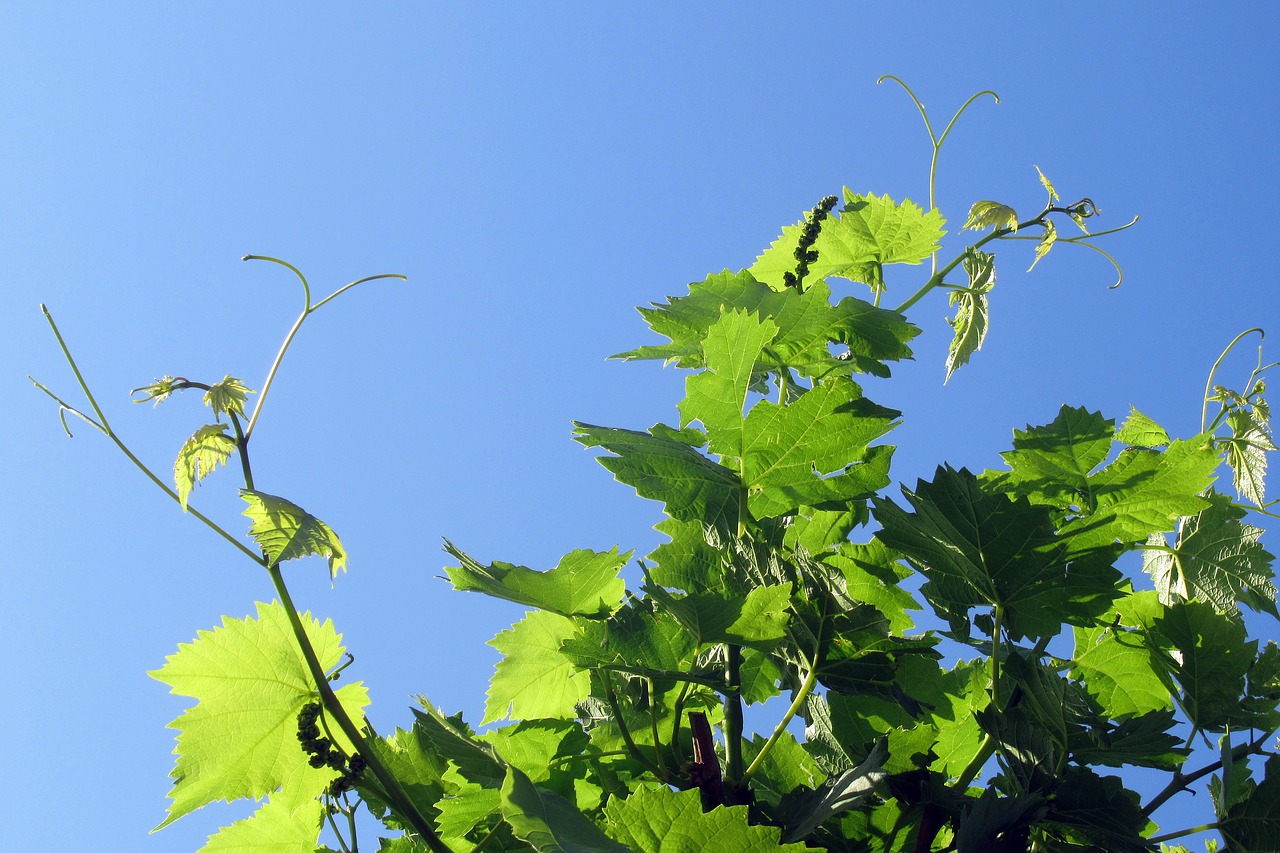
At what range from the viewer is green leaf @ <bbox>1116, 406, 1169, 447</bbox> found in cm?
180

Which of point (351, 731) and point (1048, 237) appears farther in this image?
point (1048, 237)

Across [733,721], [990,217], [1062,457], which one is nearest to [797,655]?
[733,721]

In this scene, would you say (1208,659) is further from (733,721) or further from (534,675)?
(534,675)

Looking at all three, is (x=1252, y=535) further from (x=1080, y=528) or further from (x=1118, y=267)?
(x=1118, y=267)

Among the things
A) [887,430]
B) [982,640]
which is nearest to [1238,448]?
[982,640]

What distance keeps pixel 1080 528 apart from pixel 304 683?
3.62ft

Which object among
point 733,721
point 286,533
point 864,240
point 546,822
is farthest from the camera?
point 864,240

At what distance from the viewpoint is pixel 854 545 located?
1507mm

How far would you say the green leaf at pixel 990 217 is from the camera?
1865mm

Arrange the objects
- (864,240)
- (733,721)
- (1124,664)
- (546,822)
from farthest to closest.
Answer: (864,240), (1124,664), (733,721), (546,822)

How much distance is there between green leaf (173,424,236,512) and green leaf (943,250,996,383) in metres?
1.29

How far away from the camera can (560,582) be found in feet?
4.48

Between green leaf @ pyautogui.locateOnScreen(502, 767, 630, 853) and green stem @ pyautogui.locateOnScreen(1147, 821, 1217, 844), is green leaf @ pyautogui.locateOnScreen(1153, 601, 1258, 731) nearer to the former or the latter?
green stem @ pyautogui.locateOnScreen(1147, 821, 1217, 844)

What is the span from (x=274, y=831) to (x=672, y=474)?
79cm
